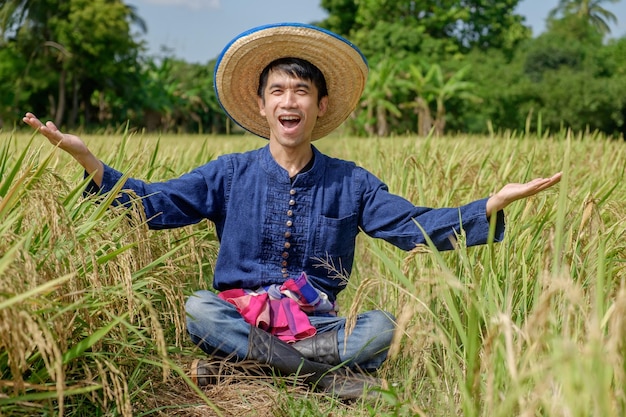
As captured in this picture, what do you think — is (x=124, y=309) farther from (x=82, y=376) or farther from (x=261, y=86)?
(x=261, y=86)

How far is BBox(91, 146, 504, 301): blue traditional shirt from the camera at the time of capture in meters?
2.39

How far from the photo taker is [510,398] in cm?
106

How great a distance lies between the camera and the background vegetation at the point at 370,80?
802 inches

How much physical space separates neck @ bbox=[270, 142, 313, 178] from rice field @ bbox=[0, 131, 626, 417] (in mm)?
514

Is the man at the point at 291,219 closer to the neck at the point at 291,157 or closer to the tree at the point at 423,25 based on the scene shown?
the neck at the point at 291,157

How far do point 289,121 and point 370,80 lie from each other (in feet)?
57.4

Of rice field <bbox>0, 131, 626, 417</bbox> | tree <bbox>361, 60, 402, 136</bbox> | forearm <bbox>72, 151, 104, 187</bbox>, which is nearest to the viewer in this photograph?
rice field <bbox>0, 131, 626, 417</bbox>

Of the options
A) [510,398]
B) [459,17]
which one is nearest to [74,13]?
[459,17]

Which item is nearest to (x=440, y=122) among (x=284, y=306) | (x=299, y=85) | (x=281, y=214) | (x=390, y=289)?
(x=390, y=289)

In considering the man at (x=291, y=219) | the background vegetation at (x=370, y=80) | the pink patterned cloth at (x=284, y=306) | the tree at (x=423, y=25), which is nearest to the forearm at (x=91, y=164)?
the man at (x=291, y=219)

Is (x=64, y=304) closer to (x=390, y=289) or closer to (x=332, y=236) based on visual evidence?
(x=332, y=236)

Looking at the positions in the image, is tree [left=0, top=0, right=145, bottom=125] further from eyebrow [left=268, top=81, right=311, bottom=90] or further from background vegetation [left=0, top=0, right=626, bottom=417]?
eyebrow [left=268, top=81, right=311, bottom=90]

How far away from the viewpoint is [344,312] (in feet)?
10.2

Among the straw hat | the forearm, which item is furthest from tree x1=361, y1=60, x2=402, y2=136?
the forearm
